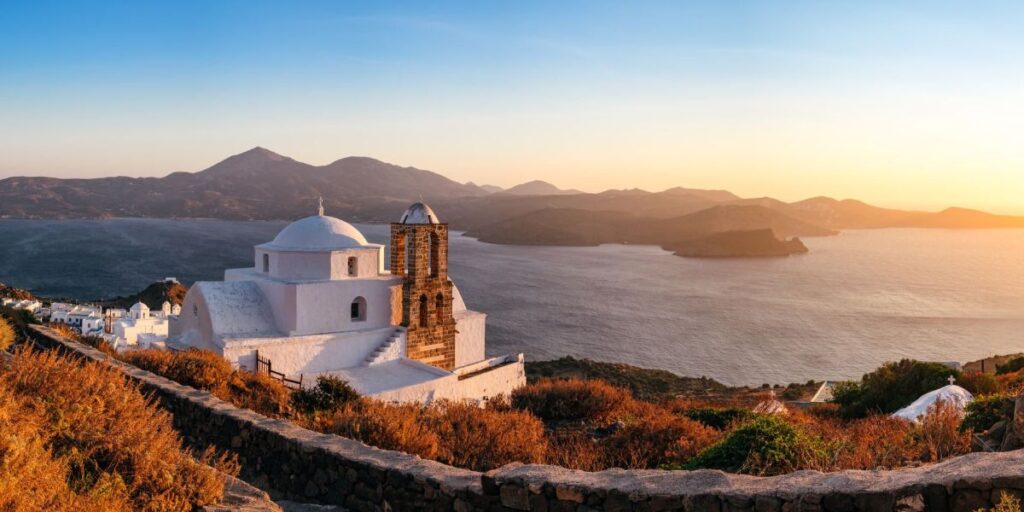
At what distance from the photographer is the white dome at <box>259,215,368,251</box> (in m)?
14.8

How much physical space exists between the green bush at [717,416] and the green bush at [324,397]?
450cm

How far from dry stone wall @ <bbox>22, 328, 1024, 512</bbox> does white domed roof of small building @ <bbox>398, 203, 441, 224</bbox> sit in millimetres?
11033

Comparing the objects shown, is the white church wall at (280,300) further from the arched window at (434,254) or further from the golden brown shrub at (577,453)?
the golden brown shrub at (577,453)

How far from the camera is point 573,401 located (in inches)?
368

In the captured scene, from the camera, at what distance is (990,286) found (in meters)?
77.2

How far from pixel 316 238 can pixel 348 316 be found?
1964 mm

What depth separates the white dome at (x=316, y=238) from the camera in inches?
583

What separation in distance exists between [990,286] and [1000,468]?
92108 mm

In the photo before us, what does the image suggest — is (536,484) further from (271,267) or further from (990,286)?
(990,286)

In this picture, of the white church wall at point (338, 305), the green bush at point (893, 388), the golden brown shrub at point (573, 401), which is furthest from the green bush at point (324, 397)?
the green bush at point (893, 388)

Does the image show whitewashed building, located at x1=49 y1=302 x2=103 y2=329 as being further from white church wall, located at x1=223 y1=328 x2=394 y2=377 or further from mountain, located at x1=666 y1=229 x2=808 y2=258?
mountain, located at x1=666 y1=229 x2=808 y2=258

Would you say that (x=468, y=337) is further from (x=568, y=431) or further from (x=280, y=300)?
(x=568, y=431)

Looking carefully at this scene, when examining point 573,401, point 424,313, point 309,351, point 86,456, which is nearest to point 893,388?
point 573,401

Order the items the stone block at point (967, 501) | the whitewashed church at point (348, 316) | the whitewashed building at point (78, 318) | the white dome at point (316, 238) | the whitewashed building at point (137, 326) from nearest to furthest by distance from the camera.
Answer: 1. the stone block at point (967, 501)
2. the whitewashed church at point (348, 316)
3. the white dome at point (316, 238)
4. the whitewashed building at point (137, 326)
5. the whitewashed building at point (78, 318)
